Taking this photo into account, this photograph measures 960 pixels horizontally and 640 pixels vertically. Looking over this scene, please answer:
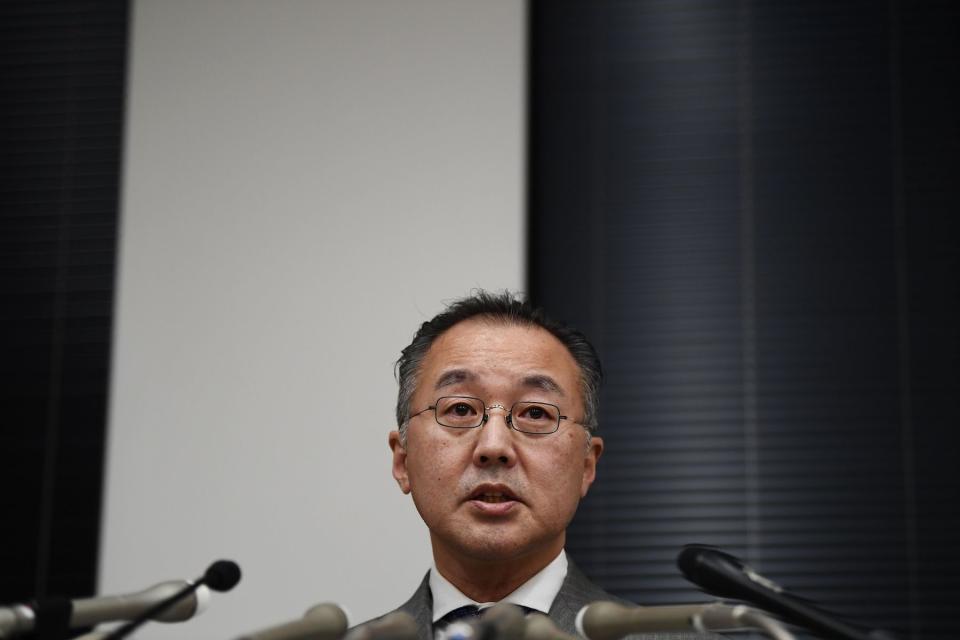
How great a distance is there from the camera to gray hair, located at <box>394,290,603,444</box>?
6.52 ft

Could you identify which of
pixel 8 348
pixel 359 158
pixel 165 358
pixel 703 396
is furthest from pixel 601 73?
pixel 8 348

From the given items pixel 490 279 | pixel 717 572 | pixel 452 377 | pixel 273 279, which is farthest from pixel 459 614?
pixel 273 279

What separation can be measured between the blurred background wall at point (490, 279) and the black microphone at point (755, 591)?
175 cm

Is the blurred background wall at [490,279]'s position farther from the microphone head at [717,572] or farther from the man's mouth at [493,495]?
the microphone head at [717,572]

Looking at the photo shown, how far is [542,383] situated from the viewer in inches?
74.7

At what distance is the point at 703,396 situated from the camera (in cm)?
301

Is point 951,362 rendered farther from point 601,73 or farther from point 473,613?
point 473,613

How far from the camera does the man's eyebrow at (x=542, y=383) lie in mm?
1886

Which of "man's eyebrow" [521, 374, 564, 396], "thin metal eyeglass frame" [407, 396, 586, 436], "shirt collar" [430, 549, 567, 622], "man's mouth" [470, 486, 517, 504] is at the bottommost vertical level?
"shirt collar" [430, 549, 567, 622]

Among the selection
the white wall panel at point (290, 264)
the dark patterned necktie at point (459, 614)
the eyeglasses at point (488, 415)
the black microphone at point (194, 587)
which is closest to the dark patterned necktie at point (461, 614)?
the dark patterned necktie at point (459, 614)

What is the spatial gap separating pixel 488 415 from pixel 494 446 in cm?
7

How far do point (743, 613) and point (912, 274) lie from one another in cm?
205

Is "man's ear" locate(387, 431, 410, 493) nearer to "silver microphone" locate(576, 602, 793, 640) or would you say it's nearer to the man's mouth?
the man's mouth

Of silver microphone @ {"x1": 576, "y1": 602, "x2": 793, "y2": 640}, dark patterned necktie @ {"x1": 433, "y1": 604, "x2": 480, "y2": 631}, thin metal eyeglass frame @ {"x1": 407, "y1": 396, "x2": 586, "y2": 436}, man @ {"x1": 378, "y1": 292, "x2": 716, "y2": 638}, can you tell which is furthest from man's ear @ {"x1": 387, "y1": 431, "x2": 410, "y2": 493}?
silver microphone @ {"x1": 576, "y1": 602, "x2": 793, "y2": 640}
